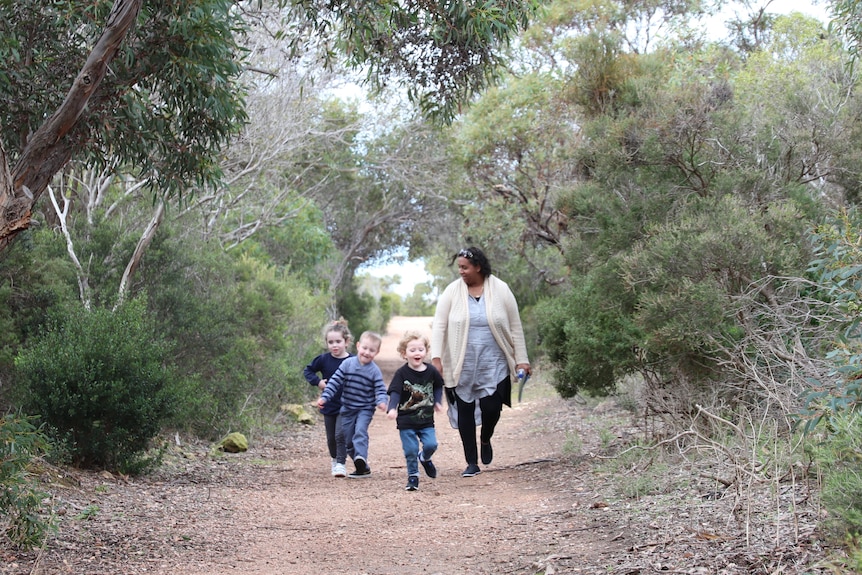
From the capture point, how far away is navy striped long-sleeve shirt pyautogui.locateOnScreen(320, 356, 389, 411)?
9629 millimetres

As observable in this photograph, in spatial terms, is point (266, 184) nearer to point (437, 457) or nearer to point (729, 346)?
point (437, 457)

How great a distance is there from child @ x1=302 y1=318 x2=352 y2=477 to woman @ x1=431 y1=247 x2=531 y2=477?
5.87 ft

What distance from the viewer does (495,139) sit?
20641 millimetres

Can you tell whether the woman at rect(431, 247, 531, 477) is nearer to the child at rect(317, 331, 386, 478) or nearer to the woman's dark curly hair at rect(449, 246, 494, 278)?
the woman's dark curly hair at rect(449, 246, 494, 278)

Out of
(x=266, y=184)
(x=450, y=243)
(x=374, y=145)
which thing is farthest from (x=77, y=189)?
(x=450, y=243)

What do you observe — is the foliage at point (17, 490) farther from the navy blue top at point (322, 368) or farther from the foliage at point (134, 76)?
the navy blue top at point (322, 368)

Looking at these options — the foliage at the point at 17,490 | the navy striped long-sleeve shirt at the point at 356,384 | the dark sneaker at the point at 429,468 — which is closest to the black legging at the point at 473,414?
the dark sneaker at the point at 429,468

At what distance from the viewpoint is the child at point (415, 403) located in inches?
336

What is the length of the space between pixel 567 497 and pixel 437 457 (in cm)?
442

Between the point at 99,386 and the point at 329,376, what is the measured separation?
264 cm

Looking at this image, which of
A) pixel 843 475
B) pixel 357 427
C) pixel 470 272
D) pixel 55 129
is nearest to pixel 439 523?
pixel 470 272

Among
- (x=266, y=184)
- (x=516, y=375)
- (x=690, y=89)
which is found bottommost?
(x=516, y=375)

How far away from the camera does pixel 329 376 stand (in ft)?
33.5

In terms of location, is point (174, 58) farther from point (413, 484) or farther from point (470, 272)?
point (413, 484)
